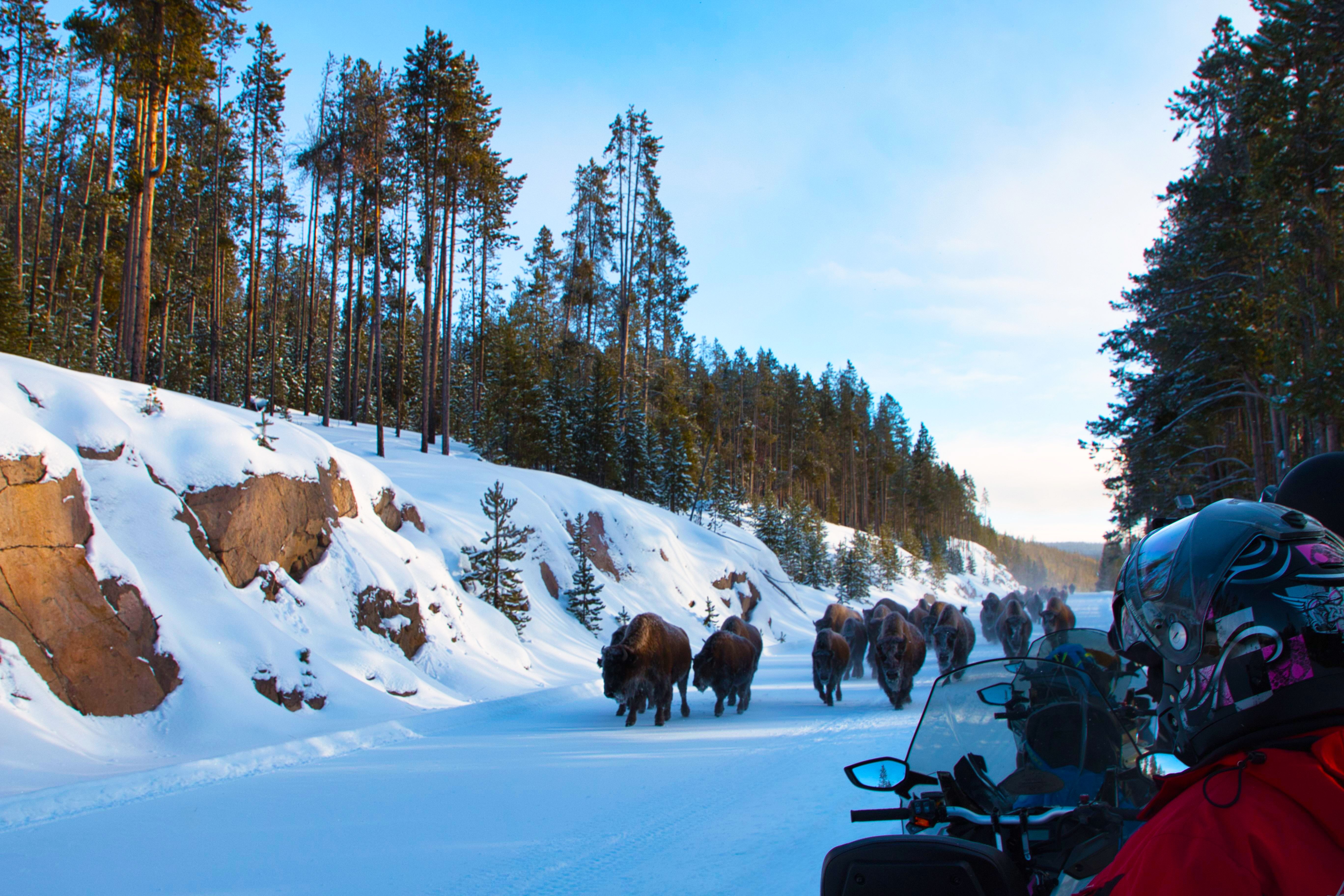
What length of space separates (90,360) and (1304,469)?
3812cm

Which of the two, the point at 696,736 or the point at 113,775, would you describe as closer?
the point at 113,775

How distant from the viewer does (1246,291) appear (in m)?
20.5

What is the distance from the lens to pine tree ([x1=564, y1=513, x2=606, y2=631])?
21.6 meters

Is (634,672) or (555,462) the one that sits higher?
(555,462)

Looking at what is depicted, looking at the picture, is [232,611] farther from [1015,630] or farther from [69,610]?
[1015,630]

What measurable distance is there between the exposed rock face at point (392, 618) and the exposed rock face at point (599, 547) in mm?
10329

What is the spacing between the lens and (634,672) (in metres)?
11.9

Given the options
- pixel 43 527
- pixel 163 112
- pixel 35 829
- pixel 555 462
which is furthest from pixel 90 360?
pixel 35 829

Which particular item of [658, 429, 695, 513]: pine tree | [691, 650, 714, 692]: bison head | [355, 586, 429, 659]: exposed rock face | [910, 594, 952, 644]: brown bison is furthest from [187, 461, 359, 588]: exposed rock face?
[658, 429, 695, 513]: pine tree

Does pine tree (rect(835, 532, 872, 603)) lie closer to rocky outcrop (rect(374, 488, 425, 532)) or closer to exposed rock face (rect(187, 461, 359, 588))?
rocky outcrop (rect(374, 488, 425, 532))

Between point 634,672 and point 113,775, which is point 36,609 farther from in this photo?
point 634,672

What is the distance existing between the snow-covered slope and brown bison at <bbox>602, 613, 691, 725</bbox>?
2.80 meters

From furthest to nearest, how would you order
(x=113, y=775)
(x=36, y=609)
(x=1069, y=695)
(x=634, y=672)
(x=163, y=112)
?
1. (x=163, y=112)
2. (x=634, y=672)
3. (x=36, y=609)
4. (x=113, y=775)
5. (x=1069, y=695)

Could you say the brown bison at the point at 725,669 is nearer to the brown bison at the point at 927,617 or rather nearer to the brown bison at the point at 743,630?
the brown bison at the point at 743,630
